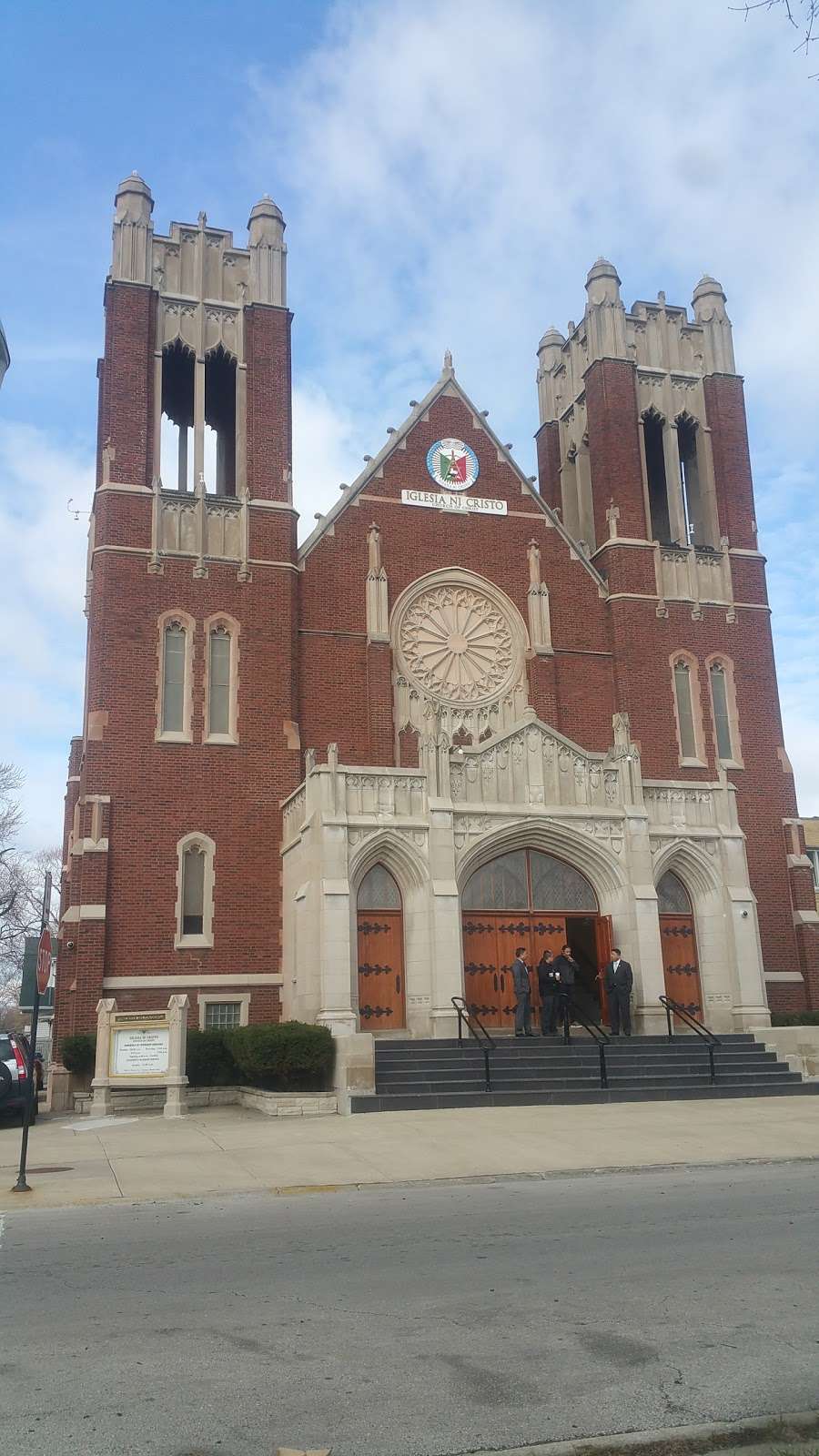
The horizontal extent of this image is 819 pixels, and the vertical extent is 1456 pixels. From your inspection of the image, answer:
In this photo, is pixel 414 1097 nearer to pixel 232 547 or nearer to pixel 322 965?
pixel 322 965

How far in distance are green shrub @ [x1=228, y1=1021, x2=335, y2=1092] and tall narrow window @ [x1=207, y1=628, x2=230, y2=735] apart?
7569 millimetres

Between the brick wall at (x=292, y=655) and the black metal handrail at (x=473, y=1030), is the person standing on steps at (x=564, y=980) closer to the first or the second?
the black metal handrail at (x=473, y=1030)

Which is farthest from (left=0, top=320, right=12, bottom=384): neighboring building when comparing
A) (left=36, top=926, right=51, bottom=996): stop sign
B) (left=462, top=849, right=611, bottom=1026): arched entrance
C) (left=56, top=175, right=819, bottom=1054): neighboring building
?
(left=462, top=849, right=611, bottom=1026): arched entrance

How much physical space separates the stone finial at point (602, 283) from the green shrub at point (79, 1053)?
22.0m

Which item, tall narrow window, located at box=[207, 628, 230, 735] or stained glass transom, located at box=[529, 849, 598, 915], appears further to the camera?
tall narrow window, located at box=[207, 628, 230, 735]

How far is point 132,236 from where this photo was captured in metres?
28.5

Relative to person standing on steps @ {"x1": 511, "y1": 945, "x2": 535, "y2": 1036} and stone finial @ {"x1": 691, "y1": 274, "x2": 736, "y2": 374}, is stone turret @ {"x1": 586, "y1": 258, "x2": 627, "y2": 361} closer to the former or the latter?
stone finial @ {"x1": 691, "y1": 274, "x2": 736, "y2": 374}

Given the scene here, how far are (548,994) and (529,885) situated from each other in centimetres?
248

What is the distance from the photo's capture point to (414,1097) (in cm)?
1858

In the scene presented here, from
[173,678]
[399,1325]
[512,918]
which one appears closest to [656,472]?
[512,918]

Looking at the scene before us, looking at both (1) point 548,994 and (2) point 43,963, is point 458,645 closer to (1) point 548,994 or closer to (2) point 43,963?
(1) point 548,994

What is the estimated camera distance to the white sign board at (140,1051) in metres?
19.8

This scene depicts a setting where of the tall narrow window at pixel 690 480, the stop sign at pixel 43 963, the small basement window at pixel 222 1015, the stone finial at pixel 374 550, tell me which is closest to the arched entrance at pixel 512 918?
the small basement window at pixel 222 1015

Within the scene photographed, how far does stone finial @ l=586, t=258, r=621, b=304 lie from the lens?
32.2 metres
